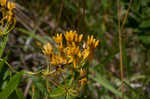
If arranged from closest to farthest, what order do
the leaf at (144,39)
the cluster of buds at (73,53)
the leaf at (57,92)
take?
the cluster of buds at (73,53)
the leaf at (57,92)
the leaf at (144,39)

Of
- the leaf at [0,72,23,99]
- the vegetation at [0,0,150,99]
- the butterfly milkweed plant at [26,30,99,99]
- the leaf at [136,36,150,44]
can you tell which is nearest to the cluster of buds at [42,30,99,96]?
the butterfly milkweed plant at [26,30,99,99]

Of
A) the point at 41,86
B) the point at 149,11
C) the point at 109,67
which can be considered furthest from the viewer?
the point at 109,67

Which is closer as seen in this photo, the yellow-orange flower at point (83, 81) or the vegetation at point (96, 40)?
the yellow-orange flower at point (83, 81)

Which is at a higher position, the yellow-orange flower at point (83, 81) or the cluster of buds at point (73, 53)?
the cluster of buds at point (73, 53)

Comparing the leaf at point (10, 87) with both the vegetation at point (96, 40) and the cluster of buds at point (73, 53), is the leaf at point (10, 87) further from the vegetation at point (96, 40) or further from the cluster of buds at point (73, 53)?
the vegetation at point (96, 40)

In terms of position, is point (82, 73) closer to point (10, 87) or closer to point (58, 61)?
point (58, 61)

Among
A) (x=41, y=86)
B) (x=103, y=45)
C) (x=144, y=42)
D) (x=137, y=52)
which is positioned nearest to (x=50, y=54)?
(x=41, y=86)

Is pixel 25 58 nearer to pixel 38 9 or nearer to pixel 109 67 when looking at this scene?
pixel 38 9

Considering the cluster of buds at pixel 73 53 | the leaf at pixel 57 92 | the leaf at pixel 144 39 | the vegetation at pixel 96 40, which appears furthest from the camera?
the leaf at pixel 144 39

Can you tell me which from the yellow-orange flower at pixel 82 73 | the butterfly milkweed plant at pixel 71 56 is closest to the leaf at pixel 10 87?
the butterfly milkweed plant at pixel 71 56

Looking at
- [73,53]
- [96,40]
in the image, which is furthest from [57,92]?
[96,40]

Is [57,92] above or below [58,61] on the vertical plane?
below
